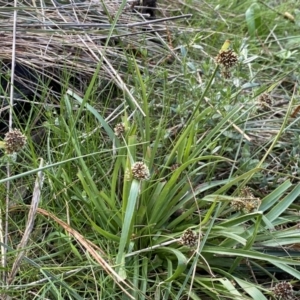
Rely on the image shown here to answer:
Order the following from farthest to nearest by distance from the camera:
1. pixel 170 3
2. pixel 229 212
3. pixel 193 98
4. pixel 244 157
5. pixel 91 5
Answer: pixel 170 3 < pixel 91 5 < pixel 193 98 < pixel 244 157 < pixel 229 212

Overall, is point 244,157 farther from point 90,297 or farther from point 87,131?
point 90,297

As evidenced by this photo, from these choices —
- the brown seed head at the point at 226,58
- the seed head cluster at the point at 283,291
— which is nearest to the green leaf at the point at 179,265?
the seed head cluster at the point at 283,291

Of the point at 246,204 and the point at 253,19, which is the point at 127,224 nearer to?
the point at 246,204

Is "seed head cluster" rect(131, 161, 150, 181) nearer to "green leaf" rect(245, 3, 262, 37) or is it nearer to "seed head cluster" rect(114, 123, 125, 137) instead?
"seed head cluster" rect(114, 123, 125, 137)

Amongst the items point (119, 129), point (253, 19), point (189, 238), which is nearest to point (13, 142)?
point (119, 129)

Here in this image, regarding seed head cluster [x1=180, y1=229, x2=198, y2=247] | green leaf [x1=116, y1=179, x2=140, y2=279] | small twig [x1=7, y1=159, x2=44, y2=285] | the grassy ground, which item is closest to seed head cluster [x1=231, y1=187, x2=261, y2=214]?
the grassy ground

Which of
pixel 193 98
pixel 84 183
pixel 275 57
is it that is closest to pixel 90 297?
pixel 84 183

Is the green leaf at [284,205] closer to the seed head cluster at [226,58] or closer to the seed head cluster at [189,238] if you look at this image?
the seed head cluster at [189,238]
